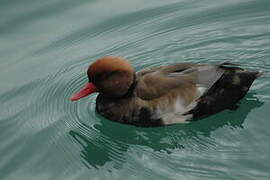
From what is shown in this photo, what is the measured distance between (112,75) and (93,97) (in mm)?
794

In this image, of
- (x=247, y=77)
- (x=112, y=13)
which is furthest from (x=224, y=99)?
(x=112, y=13)

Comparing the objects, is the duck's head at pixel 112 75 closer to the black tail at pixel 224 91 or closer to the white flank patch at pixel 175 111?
the white flank patch at pixel 175 111

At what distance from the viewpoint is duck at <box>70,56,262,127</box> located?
18.9ft

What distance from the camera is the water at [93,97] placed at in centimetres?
537

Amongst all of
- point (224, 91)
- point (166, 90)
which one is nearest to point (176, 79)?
point (166, 90)

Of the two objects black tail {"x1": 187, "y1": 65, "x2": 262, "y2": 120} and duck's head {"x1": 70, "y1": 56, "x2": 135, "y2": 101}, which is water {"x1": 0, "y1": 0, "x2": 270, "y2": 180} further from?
duck's head {"x1": 70, "y1": 56, "x2": 135, "y2": 101}

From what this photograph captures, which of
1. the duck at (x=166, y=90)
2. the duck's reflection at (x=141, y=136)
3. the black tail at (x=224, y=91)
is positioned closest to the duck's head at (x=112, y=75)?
the duck at (x=166, y=90)

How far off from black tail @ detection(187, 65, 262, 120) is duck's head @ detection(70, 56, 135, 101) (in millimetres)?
684

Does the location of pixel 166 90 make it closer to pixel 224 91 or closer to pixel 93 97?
pixel 224 91

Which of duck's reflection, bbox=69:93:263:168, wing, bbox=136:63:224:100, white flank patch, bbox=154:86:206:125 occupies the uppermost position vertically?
wing, bbox=136:63:224:100

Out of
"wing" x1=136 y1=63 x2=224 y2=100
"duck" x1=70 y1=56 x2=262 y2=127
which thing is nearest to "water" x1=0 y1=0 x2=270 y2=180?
"duck" x1=70 y1=56 x2=262 y2=127

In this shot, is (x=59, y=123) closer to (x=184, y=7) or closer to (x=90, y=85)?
(x=90, y=85)

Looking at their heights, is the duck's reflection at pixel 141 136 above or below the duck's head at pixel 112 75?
below

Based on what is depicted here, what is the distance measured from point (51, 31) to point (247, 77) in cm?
306
